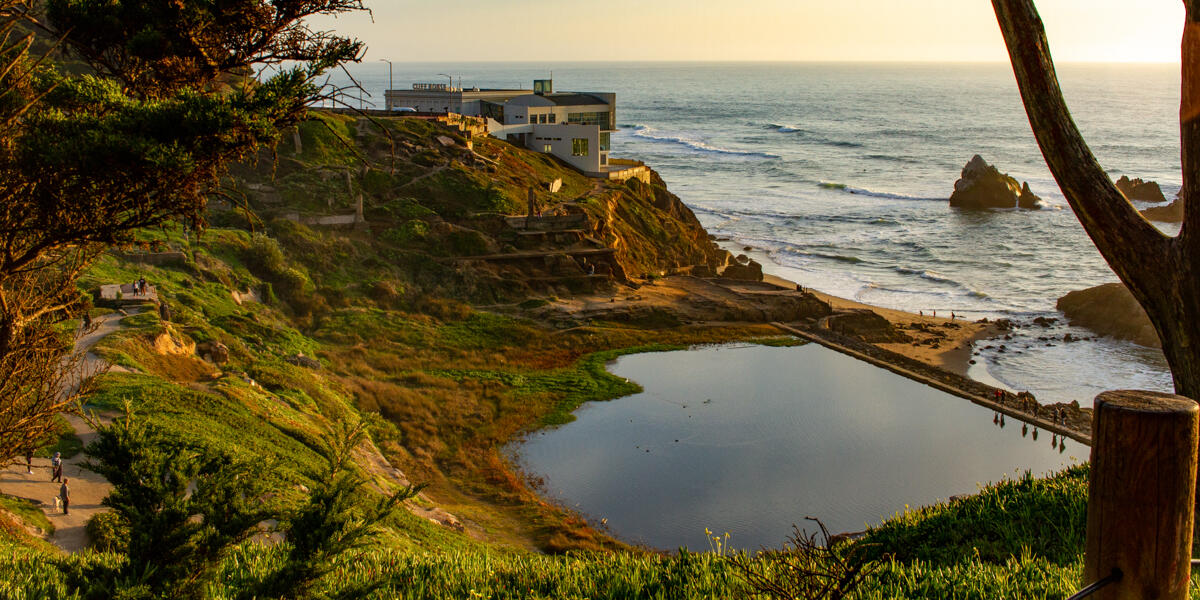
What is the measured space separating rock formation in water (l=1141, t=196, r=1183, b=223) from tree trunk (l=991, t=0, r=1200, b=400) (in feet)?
241

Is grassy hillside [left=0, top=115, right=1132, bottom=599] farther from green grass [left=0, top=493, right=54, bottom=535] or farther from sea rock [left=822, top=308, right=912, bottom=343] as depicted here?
sea rock [left=822, top=308, right=912, bottom=343]

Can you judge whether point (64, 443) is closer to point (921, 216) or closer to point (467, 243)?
point (467, 243)

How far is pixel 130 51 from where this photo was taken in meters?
8.59

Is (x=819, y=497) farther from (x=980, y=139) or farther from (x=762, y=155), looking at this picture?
(x=980, y=139)

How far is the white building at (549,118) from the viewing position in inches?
2245

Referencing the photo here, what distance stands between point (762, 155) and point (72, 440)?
107755mm

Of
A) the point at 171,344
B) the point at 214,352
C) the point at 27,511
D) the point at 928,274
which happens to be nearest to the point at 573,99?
the point at 928,274

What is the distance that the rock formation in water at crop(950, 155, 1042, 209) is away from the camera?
75.9m

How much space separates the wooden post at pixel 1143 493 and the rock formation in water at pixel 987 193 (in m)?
80.1

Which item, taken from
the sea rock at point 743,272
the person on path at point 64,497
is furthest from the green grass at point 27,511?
the sea rock at point 743,272

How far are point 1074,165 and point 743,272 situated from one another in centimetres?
4139

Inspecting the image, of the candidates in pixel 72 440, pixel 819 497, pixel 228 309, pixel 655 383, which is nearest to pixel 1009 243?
pixel 655 383

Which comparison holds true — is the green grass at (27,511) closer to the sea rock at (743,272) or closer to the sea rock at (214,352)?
the sea rock at (214,352)

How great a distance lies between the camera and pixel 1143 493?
9.19ft
